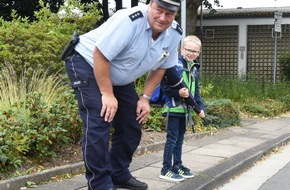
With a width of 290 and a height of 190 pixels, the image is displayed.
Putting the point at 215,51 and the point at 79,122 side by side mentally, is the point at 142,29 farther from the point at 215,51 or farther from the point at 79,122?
the point at 215,51

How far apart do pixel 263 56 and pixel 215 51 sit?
2530 millimetres

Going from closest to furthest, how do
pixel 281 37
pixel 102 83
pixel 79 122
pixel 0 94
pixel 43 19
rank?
pixel 102 83 < pixel 79 122 < pixel 0 94 < pixel 43 19 < pixel 281 37

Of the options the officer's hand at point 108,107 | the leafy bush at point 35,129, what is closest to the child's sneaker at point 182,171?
the leafy bush at point 35,129

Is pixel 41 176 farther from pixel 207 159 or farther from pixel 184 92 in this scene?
pixel 207 159

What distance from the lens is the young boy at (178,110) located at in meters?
5.28

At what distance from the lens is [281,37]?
980 inches

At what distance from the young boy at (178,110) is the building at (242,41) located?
19690 millimetres

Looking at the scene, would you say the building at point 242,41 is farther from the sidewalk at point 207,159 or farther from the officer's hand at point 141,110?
the officer's hand at point 141,110

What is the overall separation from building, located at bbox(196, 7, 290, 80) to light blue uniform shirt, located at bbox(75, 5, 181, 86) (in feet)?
68.7

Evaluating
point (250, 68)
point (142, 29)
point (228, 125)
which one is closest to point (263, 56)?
point (250, 68)

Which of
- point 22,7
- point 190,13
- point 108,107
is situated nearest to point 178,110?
point 108,107

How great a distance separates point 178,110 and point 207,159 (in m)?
1.85

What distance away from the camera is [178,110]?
17.4 feet

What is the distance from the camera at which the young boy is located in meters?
5.28
